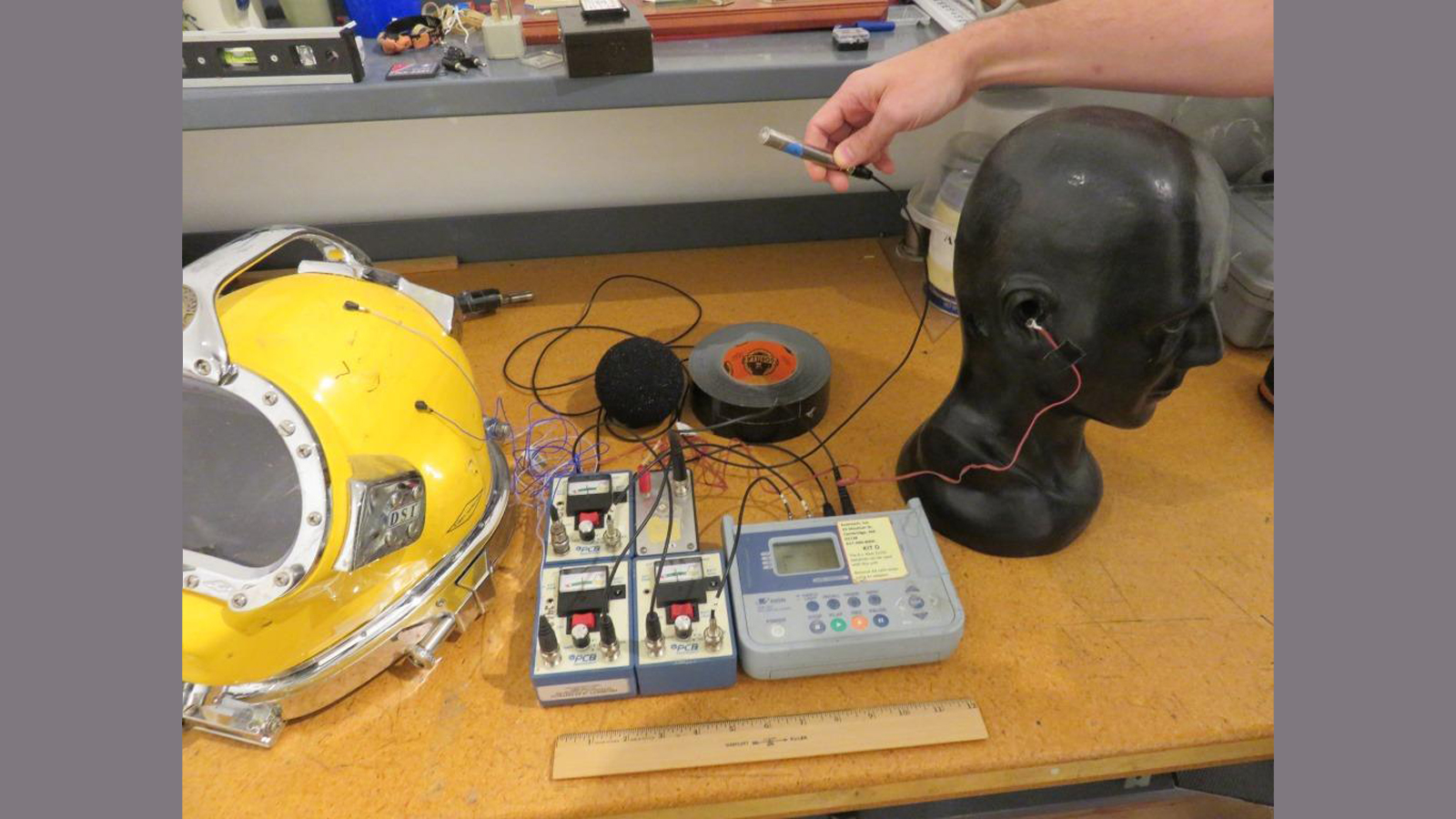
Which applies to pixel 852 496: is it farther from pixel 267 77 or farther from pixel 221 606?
pixel 267 77

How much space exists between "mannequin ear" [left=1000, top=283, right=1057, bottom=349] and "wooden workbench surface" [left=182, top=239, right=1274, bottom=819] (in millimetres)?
312

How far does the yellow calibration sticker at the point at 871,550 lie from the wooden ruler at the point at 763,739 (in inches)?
5.5

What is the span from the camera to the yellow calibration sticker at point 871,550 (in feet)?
2.79

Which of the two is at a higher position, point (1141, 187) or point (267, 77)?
point (267, 77)

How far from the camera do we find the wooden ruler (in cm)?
73

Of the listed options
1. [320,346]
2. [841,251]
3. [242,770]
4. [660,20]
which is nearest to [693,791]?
[242,770]

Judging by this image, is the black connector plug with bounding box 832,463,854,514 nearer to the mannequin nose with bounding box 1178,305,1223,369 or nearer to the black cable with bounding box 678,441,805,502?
the black cable with bounding box 678,441,805,502

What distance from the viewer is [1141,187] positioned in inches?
25.6

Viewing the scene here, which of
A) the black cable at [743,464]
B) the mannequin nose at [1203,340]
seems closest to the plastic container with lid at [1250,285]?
the mannequin nose at [1203,340]

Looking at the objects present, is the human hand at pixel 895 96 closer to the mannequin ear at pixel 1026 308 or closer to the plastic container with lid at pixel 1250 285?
the mannequin ear at pixel 1026 308

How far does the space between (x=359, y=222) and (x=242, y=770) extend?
0.99 metres

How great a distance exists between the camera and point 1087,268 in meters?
0.68

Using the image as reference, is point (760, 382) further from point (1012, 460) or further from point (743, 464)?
point (1012, 460)

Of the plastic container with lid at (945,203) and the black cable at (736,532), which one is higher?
the plastic container with lid at (945,203)
